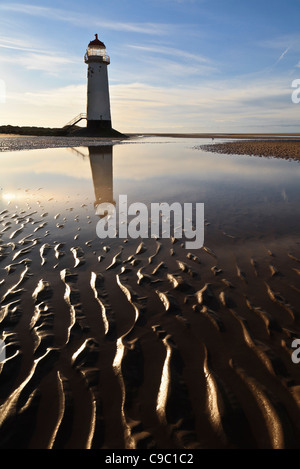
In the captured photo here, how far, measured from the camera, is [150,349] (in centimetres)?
378

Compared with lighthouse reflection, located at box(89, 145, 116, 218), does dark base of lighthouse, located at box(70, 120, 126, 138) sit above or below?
above

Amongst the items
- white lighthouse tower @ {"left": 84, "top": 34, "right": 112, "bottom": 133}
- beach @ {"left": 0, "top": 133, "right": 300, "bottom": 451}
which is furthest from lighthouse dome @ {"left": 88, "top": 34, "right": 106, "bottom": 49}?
Answer: beach @ {"left": 0, "top": 133, "right": 300, "bottom": 451}

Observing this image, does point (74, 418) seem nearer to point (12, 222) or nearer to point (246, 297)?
point (246, 297)

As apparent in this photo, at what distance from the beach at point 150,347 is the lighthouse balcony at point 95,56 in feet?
197

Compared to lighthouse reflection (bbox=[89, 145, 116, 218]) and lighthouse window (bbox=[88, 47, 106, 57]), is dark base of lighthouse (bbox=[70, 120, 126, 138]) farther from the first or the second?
lighthouse reflection (bbox=[89, 145, 116, 218])

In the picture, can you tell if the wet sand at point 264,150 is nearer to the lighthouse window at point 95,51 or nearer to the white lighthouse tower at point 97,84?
the white lighthouse tower at point 97,84

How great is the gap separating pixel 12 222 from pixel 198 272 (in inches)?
271

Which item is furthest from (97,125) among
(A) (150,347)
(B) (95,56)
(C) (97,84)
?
(A) (150,347)

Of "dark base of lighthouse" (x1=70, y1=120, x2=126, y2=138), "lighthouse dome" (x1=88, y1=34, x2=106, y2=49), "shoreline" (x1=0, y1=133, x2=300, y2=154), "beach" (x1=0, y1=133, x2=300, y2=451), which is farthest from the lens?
"dark base of lighthouse" (x1=70, y1=120, x2=126, y2=138)

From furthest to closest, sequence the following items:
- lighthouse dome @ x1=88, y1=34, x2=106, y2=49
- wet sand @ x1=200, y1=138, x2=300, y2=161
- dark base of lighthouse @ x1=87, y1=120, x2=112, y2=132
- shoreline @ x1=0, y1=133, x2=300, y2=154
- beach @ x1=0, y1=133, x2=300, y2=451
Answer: dark base of lighthouse @ x1=87, y1=120, x2=112, y2=132
lighthouse dome @ x1=88, y1=34, x2=106, y2=49
shoreline @ x1=0, y1=133, x2=300, y2=154
wet sand @ x1=200, y1=138, x2=300, y2=161
beach @ x1=0, y1=133, x2=300, y2=451

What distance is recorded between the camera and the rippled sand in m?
2.72

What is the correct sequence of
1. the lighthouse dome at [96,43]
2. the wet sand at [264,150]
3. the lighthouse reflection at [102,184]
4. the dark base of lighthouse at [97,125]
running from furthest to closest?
the dark base of lighthouse at [97,125], the lighthouse dome at [96,43], the wet sand at [264,150], the lighthouse reflection at [102,184]

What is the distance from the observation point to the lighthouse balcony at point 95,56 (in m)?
54.1

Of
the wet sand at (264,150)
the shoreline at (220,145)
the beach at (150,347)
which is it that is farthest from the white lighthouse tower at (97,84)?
the beach at (150,347)
